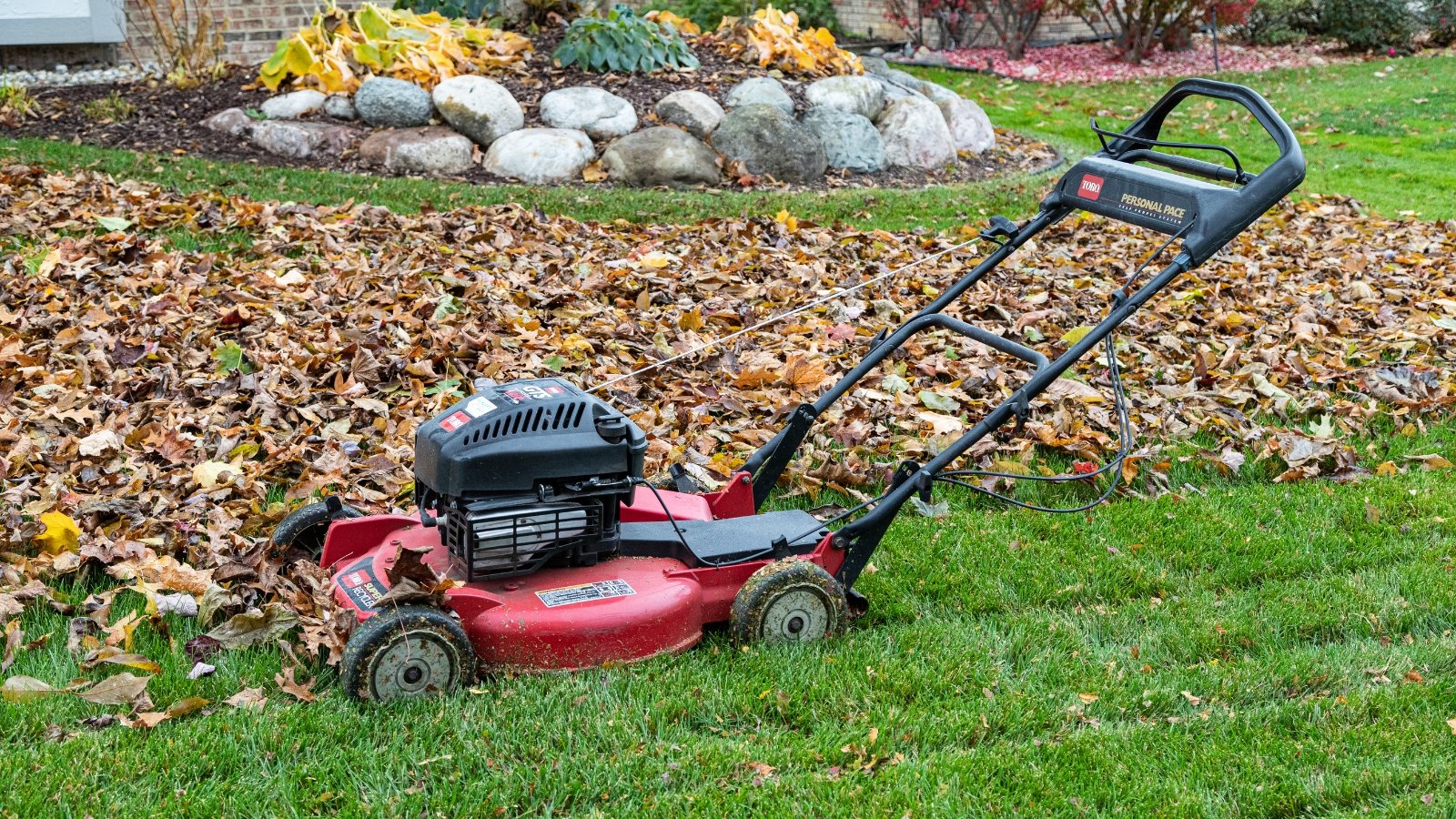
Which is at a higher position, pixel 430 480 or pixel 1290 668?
pixel 430 480

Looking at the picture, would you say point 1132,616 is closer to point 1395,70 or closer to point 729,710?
point 729,710

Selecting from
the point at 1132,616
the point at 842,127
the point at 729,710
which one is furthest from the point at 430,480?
the point at 842,127

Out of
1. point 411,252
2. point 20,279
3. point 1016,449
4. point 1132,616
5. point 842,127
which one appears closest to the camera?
point 1132,616

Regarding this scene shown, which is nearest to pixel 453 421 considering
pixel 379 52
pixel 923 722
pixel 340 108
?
pixel 923 722

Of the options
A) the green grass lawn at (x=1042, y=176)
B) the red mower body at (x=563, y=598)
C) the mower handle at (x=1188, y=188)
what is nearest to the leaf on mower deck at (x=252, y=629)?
the red mower body at (x=563, y=598)

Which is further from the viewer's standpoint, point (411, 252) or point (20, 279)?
point (411, 252)

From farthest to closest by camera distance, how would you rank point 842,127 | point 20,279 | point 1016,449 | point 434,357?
point 842,127 < point 20,279 < point 434,357 < point 1016,449

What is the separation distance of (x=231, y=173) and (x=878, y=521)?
→ 6.76 m

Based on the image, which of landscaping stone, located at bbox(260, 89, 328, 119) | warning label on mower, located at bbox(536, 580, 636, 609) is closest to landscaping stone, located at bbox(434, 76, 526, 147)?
landscaping stone, located at bbox(260, 89, 328, 119)

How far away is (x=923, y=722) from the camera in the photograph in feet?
10.2

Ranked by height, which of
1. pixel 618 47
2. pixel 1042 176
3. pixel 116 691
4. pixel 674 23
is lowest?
pixel 116 691

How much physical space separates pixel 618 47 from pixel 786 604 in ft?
27.7

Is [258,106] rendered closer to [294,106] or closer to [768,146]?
[294,106]

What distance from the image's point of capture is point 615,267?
272 inches
